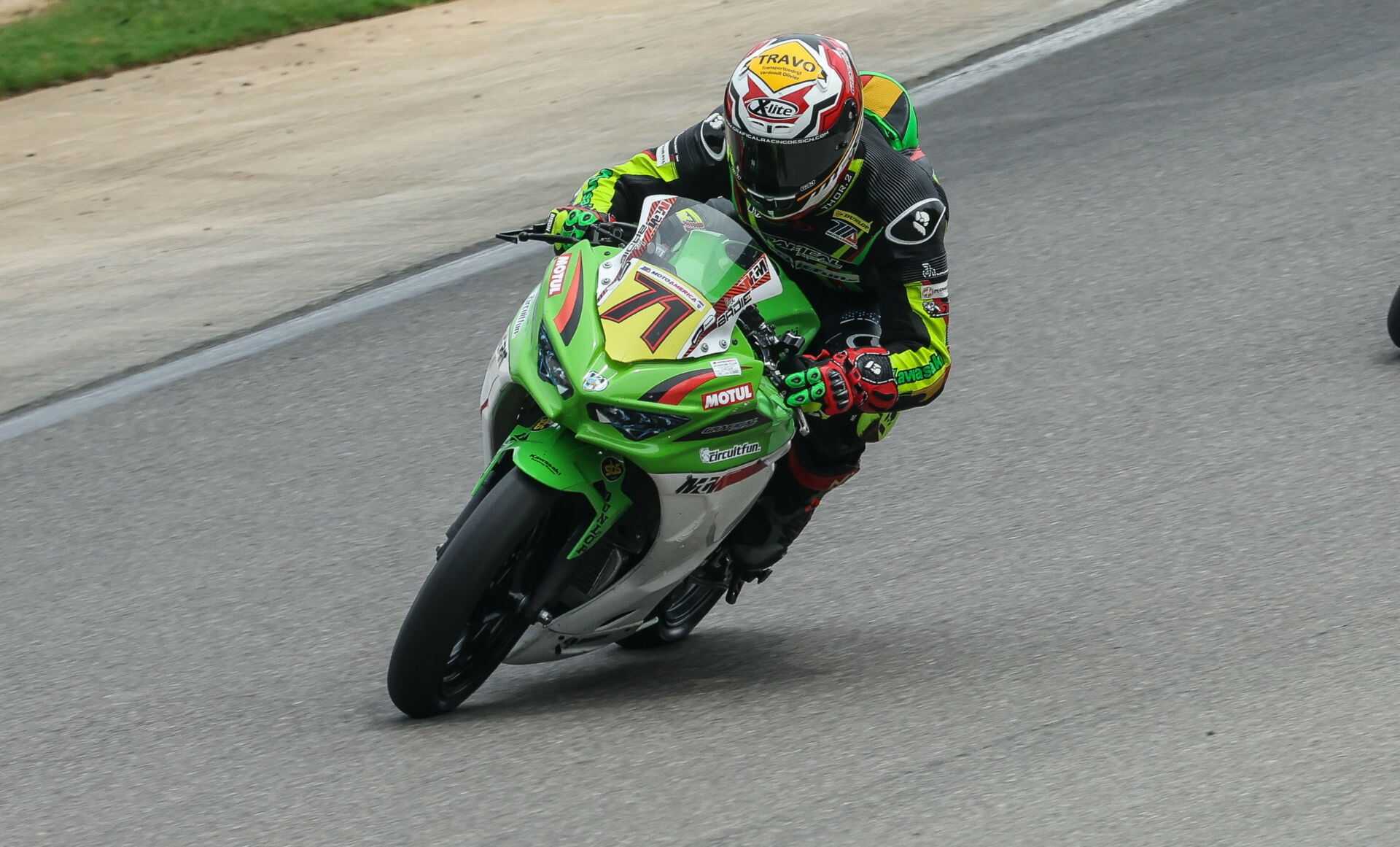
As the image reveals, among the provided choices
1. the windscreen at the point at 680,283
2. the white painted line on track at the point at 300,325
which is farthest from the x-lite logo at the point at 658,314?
the white painted line on track at the point at 300,325

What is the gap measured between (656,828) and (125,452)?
3.93 metres

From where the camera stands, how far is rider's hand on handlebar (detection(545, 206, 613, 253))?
473 cm

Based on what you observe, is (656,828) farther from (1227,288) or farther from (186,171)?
(186,171)

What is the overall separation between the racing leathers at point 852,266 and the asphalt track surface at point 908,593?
0.57 m

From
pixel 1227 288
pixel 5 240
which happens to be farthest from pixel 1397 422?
pixel 5 240

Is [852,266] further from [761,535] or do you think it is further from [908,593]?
[908,593]

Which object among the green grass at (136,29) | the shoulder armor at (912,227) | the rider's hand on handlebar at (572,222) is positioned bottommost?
the green grass at (136,29)

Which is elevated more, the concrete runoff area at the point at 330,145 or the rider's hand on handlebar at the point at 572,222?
the rider's hand on handlebar at the point at 572,222

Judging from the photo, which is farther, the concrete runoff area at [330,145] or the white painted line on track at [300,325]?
the concrete runoff area at [330,145]

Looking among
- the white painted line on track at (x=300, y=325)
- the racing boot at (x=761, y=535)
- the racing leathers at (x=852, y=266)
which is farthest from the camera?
the white painted line on track at (x=300, y=325)

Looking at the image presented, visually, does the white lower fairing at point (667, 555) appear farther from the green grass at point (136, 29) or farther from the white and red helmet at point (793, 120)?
the green grass at point (136, 29)

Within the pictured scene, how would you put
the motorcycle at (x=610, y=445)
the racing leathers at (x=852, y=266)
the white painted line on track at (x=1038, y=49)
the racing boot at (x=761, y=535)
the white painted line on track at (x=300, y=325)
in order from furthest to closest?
the white painted line on track at (x=1038, y=49) → the white painted line on track at (x=300, y=325) → the racing boot at (x=761, y=535) → the racing leathers at (x=852, y=266) → the motorcycle at (x=610, y=445)

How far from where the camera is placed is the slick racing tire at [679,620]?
16.7 feet

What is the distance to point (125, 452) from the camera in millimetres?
6895
